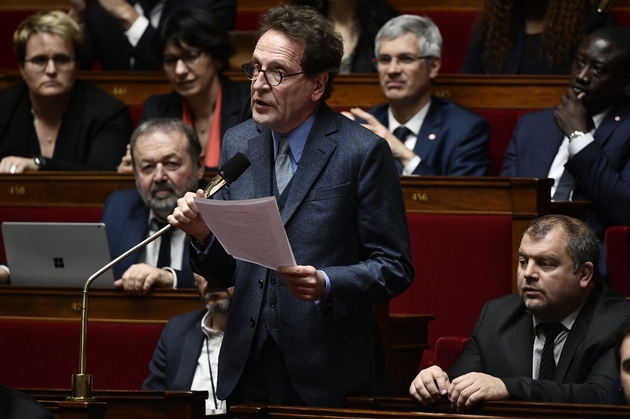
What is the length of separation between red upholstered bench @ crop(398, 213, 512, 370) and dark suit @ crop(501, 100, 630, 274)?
0.18 m

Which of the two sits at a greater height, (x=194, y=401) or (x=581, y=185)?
(x=581, y=185)

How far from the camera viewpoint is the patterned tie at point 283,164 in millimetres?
1202

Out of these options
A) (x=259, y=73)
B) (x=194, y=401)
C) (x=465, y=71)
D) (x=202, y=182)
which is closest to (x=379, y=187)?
(x=259, y=73)

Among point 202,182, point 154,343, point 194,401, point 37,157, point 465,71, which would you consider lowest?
point 194,401

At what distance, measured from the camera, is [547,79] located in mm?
2135

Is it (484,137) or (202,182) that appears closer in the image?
(202,182)

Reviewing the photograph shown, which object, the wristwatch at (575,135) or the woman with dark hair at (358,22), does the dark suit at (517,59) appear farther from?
the wristwatch at (575,135)

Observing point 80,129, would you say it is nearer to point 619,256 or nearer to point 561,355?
point 619,256

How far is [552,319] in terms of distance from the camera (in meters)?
1.38

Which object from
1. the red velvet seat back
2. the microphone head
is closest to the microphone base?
the microphone head

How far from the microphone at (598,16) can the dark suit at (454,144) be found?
305 mm

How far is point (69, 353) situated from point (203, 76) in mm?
719

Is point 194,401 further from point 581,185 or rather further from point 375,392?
point 581,185

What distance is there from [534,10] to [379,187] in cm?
126
